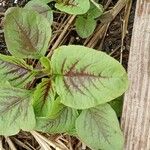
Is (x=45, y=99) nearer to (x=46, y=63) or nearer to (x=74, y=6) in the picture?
(x=46, y=63)

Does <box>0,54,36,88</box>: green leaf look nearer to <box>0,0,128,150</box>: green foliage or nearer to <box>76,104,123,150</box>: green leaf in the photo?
<box>0,0,128,150</box>: green foliage

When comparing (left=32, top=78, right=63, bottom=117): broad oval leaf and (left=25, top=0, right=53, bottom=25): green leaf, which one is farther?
(left=25, top=0, right=53, bottom=25): green leaf

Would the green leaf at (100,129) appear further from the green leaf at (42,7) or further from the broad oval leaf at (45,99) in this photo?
the green leaf at (42,7)

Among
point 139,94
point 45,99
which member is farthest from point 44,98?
point 139,94

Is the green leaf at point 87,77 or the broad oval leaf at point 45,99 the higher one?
the green leaf at point 87,77

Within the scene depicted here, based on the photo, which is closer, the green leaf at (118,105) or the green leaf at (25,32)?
the green leaf at (25,32)

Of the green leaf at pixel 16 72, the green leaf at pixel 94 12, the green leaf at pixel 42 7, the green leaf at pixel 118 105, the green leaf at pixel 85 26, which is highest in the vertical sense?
the green leaf at pixel 42 7

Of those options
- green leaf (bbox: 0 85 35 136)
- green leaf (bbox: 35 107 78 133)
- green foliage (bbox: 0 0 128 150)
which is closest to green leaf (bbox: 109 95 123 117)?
green foliage (bbox: 0 0 128 150)

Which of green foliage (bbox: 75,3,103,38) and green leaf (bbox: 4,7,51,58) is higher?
green leaf (bbox: 4,7,51,58)

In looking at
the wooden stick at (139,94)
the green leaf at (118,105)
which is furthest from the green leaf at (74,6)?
the green leaf at (118,105)
